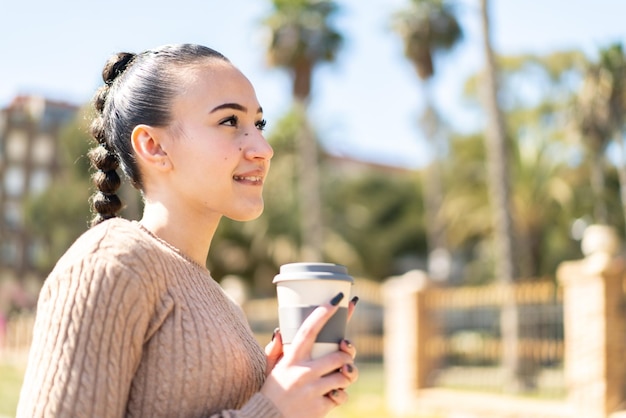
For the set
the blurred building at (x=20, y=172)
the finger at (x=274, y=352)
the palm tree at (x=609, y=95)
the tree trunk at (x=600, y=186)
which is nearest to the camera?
the finger at (x=274, y=352)

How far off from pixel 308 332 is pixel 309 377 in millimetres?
76

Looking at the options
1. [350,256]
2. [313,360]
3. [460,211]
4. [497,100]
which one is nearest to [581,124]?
[460,211]

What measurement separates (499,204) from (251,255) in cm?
1927

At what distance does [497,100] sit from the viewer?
1636cm

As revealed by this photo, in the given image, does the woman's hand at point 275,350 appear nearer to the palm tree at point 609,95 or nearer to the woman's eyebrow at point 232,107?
the woman's eyebrow at point 232,107

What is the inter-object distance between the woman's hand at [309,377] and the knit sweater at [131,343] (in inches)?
1.4

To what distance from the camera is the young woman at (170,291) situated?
140 cm

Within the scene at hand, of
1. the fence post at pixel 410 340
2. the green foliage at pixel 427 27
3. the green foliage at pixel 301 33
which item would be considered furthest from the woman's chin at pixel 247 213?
the green foliage at pixel 427 27

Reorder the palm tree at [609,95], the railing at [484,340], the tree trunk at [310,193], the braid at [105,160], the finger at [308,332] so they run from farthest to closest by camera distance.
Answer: the tree trunk at [310,193] → the palm tree at [609,95] → the railing at [484,340] → the braid at [105,160] → the finger at [308,332]

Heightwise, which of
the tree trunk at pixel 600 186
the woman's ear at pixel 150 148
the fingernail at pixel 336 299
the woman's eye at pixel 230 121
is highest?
the tree trunk at pixel 600 186

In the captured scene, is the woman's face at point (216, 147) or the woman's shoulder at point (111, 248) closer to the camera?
the woman's shoulder at point (111, 248)

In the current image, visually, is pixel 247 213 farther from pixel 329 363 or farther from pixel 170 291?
pixel 329 363

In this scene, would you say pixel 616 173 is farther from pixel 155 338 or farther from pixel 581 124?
pixel 155 338

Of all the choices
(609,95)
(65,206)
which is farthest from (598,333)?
(65,206)
